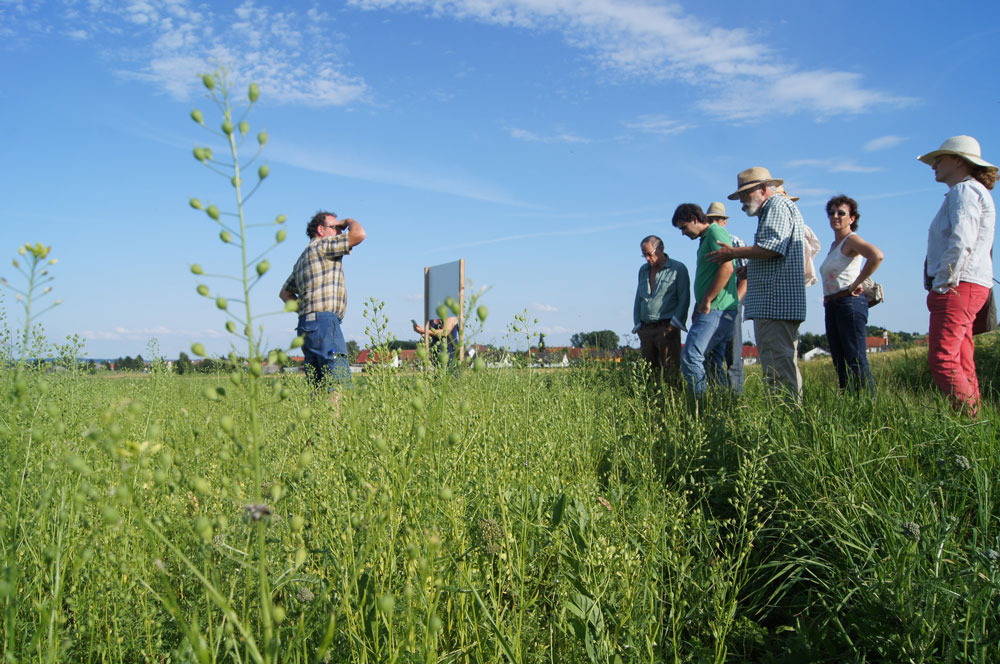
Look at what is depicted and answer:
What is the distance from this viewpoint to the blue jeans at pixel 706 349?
16.7ft

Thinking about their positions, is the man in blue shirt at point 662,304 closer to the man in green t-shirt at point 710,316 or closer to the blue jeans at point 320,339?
the man in green t-shirt at point 710,316

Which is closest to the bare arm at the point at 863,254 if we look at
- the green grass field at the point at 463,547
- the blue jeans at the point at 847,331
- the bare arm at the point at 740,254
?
the blue jeans at the point at 847,331

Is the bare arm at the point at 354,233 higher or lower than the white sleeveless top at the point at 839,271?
higher

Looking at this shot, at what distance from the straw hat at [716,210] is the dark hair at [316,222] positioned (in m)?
3.47

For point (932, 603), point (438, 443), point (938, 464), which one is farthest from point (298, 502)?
point (938, 464)

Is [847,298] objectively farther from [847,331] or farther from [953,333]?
[953,333]

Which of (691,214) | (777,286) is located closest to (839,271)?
(777,286)

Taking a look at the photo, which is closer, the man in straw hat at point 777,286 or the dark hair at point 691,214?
the man in straw hat at point 777,286

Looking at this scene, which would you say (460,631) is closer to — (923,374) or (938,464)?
(938,464)

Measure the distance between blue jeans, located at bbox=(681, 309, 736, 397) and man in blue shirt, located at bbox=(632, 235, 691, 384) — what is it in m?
0.47

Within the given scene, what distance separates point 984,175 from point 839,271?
1.10 metres

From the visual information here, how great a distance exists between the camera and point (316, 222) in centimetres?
580

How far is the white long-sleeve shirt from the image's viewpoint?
3611 mm

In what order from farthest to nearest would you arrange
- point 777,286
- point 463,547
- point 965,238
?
1. point 777,286
2. point 965,238
3. point 463,547
